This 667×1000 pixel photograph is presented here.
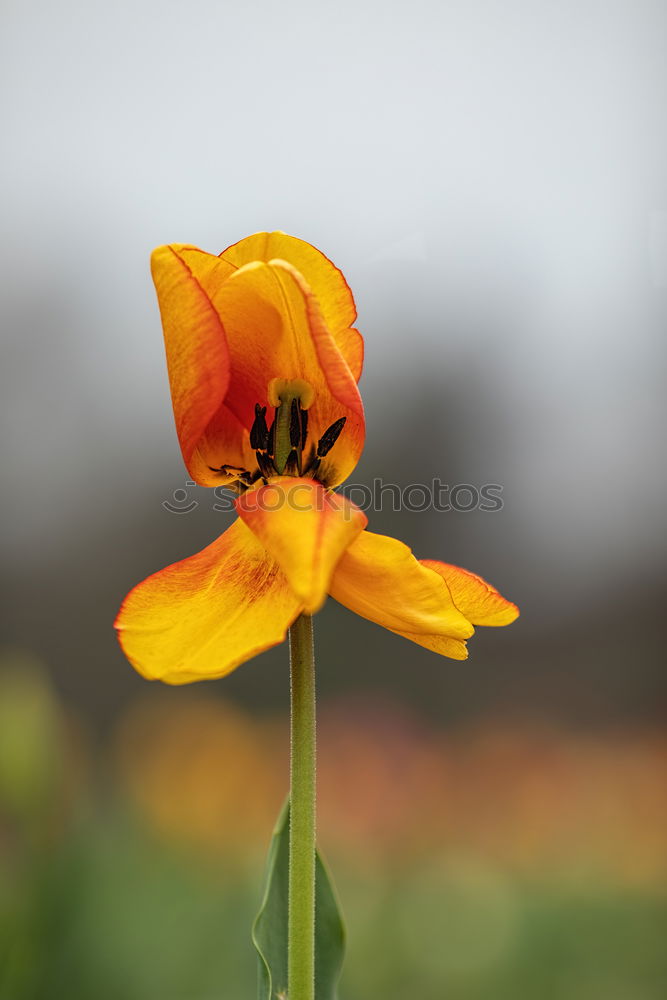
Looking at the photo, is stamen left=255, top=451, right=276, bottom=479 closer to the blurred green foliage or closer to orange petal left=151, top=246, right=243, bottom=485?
orange petal left=151, top=246, right=243, bottom=485

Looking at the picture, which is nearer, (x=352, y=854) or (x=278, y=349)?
(x=278, y=349)

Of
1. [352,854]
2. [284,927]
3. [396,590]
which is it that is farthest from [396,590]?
[352,854]

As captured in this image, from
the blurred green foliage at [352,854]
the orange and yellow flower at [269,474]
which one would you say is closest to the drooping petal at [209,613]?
the orange and yellow flower at [269,474]

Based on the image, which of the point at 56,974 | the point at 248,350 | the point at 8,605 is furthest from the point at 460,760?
the point at 248,350

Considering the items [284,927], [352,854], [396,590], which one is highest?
[396,590]

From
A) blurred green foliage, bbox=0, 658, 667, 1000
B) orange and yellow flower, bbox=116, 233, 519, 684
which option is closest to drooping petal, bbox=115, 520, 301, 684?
orange and yellow flower, bbox=116, 233, 519, 684

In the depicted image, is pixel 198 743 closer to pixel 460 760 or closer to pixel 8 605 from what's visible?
pixel 460 760

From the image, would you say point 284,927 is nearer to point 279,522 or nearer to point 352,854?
point 279,522
